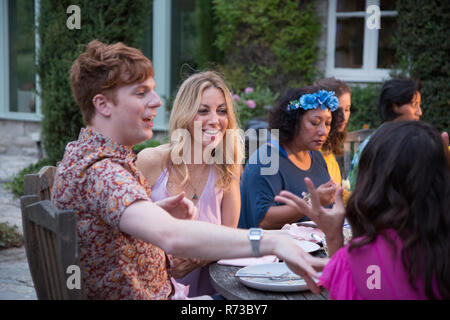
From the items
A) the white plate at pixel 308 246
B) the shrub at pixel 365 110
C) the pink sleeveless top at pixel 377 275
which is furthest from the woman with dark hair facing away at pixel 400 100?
the pink sleeveless top at pixel 377 275

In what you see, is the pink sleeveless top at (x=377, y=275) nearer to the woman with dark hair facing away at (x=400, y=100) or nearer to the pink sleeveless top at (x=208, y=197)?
the pink sleeveless top at (x=208, y=197)

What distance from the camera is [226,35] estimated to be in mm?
9055

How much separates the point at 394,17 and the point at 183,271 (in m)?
7.17

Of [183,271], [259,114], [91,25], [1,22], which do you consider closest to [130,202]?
[183,271]

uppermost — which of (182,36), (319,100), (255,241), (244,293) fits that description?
(182,36)

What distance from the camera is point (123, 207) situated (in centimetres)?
159

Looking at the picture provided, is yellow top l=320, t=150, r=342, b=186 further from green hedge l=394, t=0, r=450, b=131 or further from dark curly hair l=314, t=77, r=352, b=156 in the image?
green hedge l=394, t=0, r=450, b=131

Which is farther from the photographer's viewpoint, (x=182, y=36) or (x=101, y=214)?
(x=182, y=36)

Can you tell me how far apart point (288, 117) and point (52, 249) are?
7.56ft

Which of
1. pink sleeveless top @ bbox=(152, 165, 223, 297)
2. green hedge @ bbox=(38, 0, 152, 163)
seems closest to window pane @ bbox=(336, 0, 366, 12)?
green hedge @ bbox=(38, 0, 152, 163)

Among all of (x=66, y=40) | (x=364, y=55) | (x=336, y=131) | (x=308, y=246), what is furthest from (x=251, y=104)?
(x=308, y=246)

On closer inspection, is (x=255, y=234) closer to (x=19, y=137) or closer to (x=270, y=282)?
(x=270, y=282)

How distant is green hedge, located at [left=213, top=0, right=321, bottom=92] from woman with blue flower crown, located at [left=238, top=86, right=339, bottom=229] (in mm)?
5068
